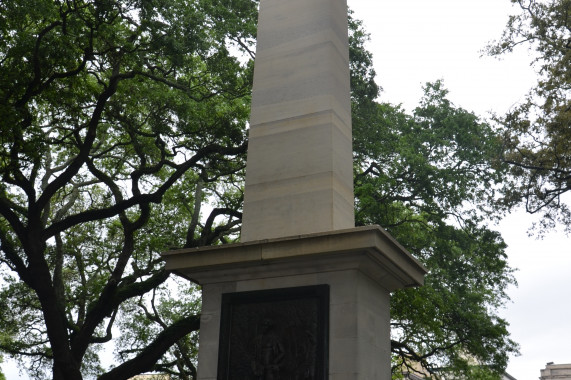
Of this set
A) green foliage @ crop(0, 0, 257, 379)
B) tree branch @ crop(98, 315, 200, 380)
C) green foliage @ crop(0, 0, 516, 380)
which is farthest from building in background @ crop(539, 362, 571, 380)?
tree branch @ crop(98, 315, 200, 380)

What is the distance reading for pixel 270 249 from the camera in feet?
22.4

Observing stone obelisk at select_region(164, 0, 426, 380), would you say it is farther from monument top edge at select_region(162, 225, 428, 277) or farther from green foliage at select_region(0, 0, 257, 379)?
green foliage at select_region(0, 0, 257, 379)

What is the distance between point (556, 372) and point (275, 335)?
64672 millimetres

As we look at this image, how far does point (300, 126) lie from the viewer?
26.2 feet

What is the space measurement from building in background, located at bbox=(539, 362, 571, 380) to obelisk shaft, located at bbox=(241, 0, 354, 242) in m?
62.9

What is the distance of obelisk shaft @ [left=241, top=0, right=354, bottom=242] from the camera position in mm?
7516

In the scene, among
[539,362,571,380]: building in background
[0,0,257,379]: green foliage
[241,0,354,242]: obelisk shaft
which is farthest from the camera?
[539,362,571,380]: building in background

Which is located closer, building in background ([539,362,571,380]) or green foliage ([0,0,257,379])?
green foliage ([0,0,257,379])

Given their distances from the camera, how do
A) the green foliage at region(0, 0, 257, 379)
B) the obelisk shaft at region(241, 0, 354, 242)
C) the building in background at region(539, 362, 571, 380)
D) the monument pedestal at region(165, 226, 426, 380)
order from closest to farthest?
the monument pedestal at region(165, 226, 426, 380) → the obelisk shaft at region(241, 0, 354, 242) → the green foliage at region(0, 0, 257, 379) → the building in background at region(539, 362, 571, 380)

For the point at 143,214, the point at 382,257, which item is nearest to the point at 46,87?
the point at 143,214

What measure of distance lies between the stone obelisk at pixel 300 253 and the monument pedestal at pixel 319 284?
12mm

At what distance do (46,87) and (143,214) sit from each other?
4260 mm

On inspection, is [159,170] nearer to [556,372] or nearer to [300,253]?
[300,253]

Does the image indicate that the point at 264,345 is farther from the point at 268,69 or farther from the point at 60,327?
the point at 60,327
